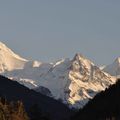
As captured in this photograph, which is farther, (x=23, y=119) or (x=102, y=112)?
(x=102, y=112)

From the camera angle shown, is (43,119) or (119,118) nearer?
(119,118)

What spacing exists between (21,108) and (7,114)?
9.12 m

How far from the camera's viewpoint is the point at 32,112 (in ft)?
602

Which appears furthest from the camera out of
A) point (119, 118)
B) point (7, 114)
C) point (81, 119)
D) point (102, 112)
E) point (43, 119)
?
point (81, 119)

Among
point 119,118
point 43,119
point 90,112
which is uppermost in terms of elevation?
point 90,112

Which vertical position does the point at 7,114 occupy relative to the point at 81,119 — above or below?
below

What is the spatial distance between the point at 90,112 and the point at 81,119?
568 centimetres

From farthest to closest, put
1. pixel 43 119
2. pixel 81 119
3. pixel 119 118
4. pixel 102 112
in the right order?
pixel 81 119 → pixel 102 112 → pixel 43 119 → pixel 119 118

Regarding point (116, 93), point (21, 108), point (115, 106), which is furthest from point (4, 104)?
point (116, 93)

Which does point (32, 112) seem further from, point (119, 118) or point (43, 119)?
point (119, 118)

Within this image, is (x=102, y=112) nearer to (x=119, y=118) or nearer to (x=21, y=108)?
(x=21, y=108)

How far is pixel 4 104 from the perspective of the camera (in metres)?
170

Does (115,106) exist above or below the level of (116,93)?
below

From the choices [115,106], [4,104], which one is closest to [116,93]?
[115,106]
